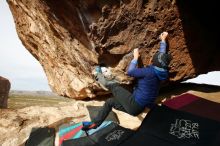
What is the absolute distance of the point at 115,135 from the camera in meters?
6.82

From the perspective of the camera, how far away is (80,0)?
6.27 metres

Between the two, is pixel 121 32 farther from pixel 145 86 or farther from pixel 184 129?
pixel 184 129

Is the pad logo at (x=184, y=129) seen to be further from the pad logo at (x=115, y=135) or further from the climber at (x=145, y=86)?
the pad logo at (x=115, y=135)

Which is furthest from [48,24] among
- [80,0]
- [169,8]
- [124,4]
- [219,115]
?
[219,115]

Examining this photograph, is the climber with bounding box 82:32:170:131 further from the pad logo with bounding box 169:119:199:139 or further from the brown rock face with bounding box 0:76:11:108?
the brown rock face with bounding box 0:76:11:108

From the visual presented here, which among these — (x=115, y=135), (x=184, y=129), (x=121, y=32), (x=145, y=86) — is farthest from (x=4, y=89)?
(x=184, y=129)

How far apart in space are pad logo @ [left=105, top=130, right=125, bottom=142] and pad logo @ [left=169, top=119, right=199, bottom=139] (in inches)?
49.7

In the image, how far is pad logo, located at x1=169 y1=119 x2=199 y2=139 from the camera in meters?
5.91

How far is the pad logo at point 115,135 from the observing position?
6.68 metres

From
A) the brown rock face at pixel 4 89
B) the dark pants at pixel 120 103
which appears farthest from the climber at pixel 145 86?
the brown rock face at pixel 4 89

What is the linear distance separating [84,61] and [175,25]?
2717 mm

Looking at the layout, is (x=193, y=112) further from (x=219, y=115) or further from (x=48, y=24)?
(x=48, y=24)

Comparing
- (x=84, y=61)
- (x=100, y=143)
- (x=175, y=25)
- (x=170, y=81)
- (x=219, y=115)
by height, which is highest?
(x=175, y=25)

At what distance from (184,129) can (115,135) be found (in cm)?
167
